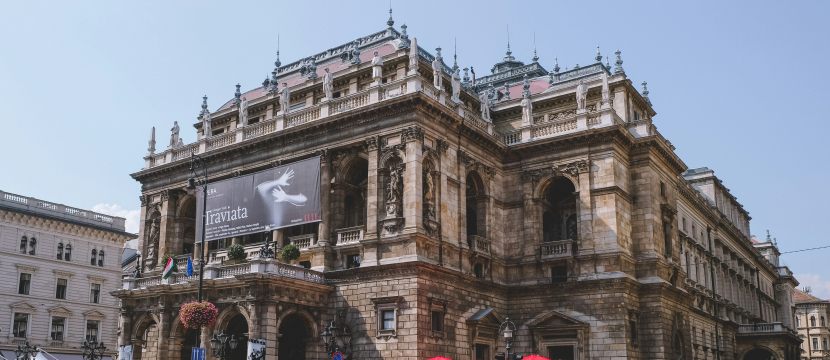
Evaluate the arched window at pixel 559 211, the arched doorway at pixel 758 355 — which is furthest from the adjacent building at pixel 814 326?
the arched window at pixel 559 211

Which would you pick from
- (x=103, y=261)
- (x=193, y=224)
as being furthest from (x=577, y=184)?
(x=103, y=261)

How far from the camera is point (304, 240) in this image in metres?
42.9

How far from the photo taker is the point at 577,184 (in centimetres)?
4484

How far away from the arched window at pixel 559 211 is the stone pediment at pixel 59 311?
38375 mm

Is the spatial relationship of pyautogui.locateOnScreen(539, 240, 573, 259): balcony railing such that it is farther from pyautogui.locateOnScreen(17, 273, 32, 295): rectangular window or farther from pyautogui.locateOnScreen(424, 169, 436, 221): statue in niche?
pyautogui.locateOnScreen(17, 273, 32, 295): rectangular window

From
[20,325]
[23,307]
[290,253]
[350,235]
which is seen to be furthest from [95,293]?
[350,235]

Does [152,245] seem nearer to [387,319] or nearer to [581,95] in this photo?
[387,319]

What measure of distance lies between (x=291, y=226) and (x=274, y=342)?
7871mm

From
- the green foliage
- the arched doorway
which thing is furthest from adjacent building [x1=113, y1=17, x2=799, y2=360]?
the arched doorway

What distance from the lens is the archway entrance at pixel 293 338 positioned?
40219 mm

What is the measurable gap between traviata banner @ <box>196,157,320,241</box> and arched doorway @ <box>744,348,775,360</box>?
42.4 m

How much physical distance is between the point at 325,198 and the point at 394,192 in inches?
179

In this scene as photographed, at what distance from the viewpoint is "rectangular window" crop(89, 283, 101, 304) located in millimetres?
66156

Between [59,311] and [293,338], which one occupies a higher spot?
[59,311]
